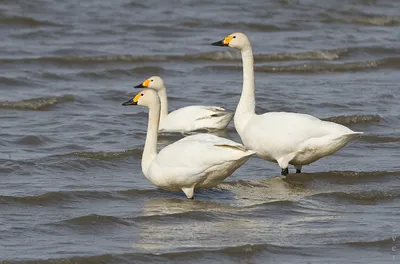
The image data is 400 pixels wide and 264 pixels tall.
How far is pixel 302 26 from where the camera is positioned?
2147cm

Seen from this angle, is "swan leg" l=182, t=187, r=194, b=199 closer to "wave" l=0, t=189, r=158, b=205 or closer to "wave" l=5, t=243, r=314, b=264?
"wave" l=0, t=189, r=158, b=205

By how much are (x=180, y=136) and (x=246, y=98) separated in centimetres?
237

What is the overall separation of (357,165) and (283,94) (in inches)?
168

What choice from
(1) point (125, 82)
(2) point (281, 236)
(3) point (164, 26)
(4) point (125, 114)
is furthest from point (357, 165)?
(3) point (164, 26)

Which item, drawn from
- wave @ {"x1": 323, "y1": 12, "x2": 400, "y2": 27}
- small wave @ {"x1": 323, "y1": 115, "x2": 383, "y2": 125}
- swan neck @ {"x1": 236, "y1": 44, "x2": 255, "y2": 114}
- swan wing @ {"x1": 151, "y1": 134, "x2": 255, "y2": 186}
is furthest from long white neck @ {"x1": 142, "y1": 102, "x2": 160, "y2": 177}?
wave @ {"x1": 323, "y1": 12, "x2": 400, "y2": 27}

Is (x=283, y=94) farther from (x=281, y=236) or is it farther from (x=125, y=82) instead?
(x=281, y=236)

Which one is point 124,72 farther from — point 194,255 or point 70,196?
point 194,255

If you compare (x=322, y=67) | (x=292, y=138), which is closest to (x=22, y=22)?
(x=322, y=67)

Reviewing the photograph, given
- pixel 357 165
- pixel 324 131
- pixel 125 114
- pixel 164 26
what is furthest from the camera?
pixel 164 26

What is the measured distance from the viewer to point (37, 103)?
13.6 m

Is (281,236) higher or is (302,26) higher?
(302,26)

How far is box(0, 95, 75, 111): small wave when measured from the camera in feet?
44.2

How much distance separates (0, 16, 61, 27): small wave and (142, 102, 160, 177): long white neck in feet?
36.9

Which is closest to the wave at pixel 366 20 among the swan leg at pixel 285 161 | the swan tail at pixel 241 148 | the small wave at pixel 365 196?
the swan leg at pixel 285 161
